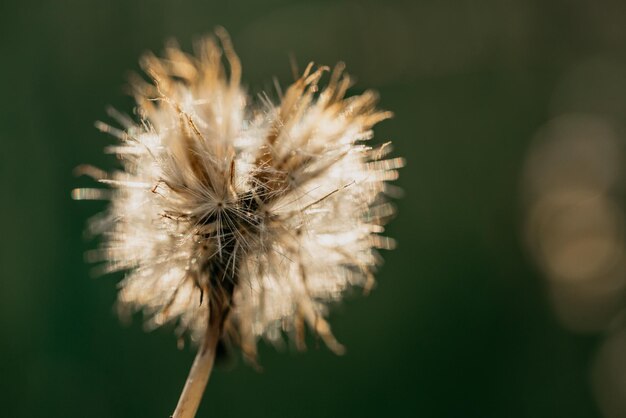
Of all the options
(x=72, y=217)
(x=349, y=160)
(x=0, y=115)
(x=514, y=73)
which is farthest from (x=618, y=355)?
(x=0, y=115)

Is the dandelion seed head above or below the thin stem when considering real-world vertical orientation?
above

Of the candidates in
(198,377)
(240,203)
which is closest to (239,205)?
(240,203)

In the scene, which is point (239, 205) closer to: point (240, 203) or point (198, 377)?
point (240, 203)

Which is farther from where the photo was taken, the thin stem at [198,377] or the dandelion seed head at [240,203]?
the dandelion seed head at [240,203]

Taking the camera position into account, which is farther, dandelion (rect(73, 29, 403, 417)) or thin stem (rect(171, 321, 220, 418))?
dandelion (rect(73, 29, 403, 417))

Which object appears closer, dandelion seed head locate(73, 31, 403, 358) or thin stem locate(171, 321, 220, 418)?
thin stem locate(171, 321, 220, 418)

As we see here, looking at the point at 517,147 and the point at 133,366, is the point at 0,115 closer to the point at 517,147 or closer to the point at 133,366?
the point at 133,366

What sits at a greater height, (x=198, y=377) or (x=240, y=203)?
(x=240, y=203)
